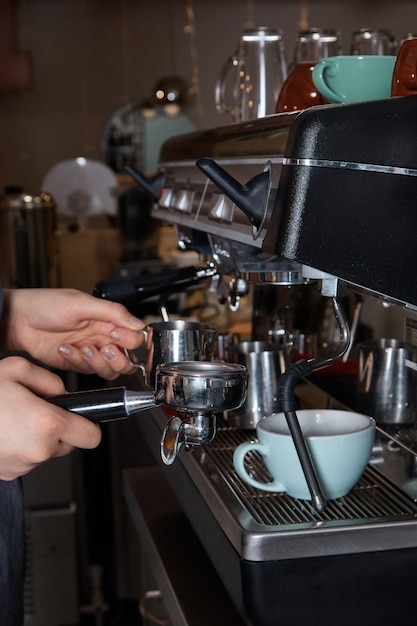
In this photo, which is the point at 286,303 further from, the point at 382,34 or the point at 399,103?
the point at 399,103

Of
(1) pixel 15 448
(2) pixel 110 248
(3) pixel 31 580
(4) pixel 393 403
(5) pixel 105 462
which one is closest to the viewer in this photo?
(1) pixel 15 448

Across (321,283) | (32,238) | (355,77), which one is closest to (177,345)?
(321,283)

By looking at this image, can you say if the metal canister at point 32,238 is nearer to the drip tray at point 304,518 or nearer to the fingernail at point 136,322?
the fingernail at point 136,322

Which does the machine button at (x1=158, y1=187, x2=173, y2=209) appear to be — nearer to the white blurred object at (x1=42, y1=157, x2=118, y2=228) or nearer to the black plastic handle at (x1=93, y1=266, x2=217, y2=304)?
the black plastic handle at (x1=93, y1=266, x2=217, y2=304)

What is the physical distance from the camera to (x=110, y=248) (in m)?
3.39

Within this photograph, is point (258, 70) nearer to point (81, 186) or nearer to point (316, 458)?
point (316, 458)

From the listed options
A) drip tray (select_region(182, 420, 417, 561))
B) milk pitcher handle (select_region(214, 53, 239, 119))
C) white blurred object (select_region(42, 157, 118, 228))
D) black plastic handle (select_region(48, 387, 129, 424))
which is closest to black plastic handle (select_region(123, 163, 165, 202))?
milk pitcher handle (select_region(214, 53, 239, 119))

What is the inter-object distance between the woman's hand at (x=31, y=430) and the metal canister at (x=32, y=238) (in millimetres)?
2103

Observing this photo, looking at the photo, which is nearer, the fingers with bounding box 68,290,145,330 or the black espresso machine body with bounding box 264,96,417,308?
the black espresso machine body with bounding box 264,96,417,308

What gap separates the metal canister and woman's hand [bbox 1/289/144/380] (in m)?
1.61

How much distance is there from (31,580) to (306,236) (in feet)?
5.31

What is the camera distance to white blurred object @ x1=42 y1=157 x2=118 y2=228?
375 centimetres

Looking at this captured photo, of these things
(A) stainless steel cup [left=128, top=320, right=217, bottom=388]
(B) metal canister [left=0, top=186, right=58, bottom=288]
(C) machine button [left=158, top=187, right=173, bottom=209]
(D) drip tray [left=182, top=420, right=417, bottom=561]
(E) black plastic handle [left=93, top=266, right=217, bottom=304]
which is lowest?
(B) metal canister [left=0, top=186, right=58, bottom=288]

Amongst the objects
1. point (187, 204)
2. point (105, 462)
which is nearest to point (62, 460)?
point (105, 462)
